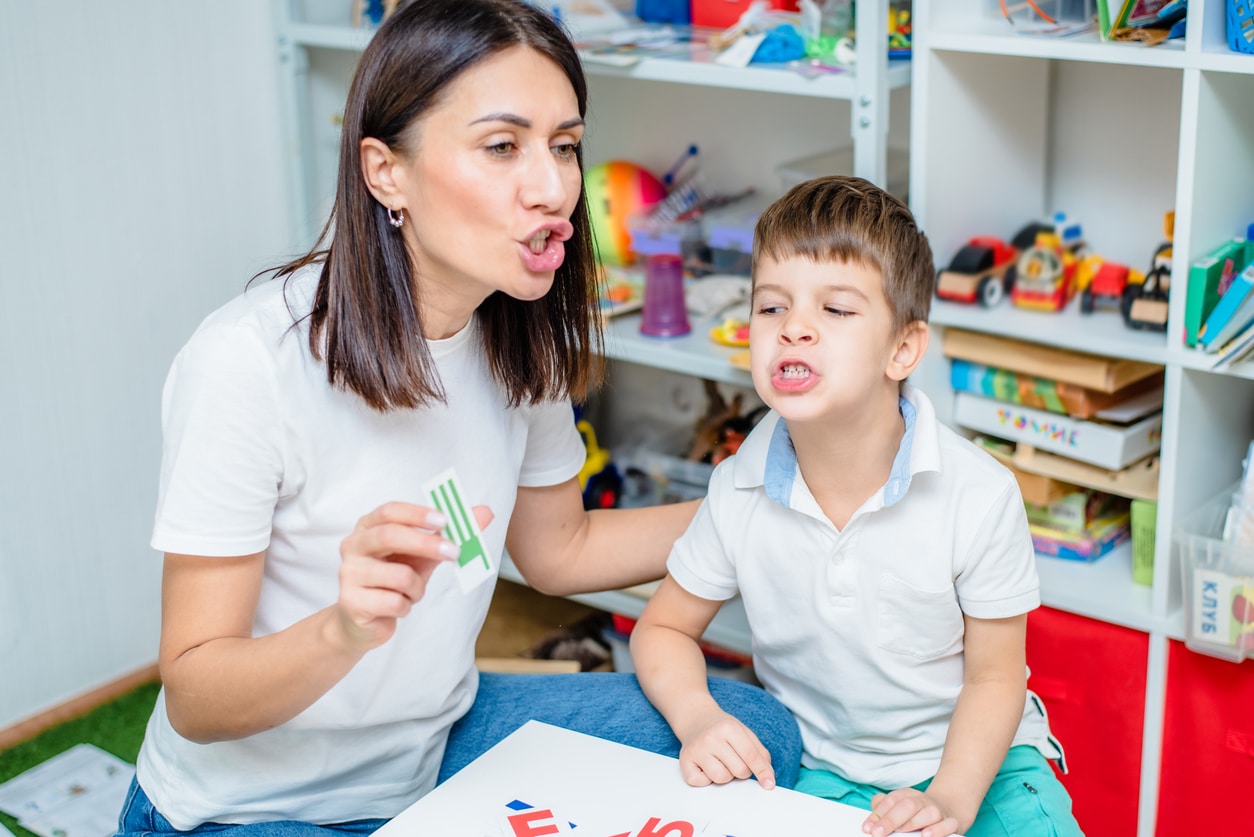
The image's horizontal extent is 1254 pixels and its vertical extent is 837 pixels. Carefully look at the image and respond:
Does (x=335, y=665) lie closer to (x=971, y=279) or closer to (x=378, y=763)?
(x=378, y=763)

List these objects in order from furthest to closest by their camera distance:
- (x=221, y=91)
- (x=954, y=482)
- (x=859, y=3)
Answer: (x=221, y=91)
(x=859, y=3)
(x=954, y=482)

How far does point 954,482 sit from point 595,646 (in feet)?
3.40

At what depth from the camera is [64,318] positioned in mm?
A: 2021

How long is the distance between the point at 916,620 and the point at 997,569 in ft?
0.31

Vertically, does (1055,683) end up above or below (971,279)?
below

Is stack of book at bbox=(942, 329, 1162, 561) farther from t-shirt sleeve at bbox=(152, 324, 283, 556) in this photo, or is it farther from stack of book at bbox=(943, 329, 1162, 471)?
t-shirt sleeve at bbox=(152, 324, 283, 556)

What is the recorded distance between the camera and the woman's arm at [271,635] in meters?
0.95

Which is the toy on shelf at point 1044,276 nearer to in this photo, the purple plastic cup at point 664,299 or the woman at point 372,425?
the purple plastic cup at point 664,299

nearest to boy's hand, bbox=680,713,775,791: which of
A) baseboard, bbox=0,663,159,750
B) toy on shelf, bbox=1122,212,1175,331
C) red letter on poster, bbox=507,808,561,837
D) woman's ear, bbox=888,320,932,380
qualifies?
red letter on poster, bbox=507,808,561,837

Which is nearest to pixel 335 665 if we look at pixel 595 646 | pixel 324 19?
pixel 595 646

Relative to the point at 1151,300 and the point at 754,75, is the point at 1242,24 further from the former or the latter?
the point at 754,75

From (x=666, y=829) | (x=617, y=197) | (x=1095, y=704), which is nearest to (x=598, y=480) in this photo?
(x=617, y=197)

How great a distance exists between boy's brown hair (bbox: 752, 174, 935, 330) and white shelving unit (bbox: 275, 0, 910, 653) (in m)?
0.36

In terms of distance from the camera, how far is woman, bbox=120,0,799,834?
115 cm
